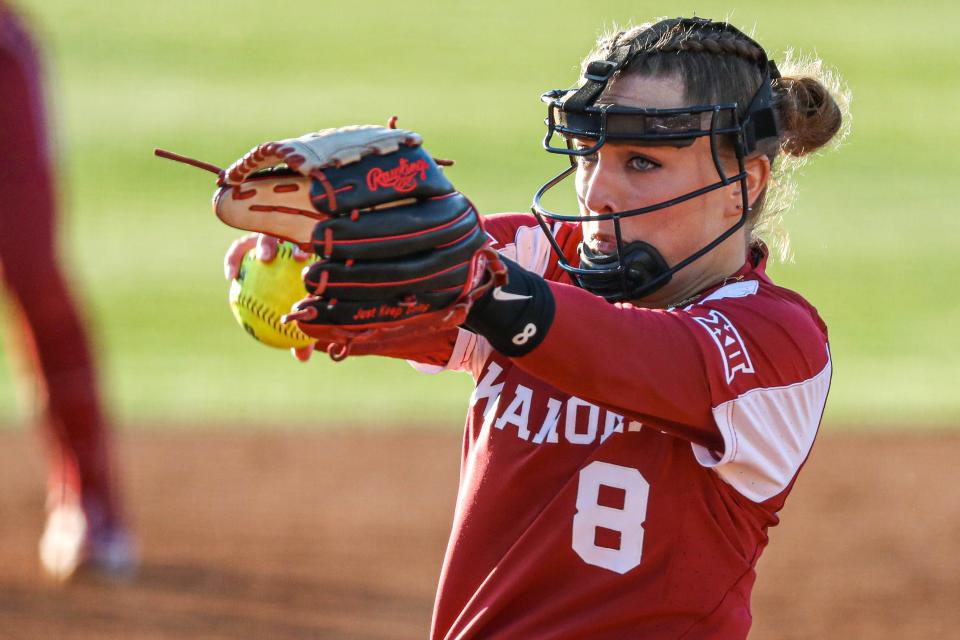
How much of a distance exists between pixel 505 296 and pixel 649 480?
45cm

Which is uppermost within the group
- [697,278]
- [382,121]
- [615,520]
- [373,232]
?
[373,232]

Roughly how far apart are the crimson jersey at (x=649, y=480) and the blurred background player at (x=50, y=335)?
11.1ft

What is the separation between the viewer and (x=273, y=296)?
2471mm

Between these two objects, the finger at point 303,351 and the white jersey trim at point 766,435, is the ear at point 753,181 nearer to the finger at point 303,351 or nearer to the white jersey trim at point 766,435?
the white jersey trim at point 766,435

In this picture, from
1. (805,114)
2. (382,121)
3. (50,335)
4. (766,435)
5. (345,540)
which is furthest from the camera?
(382,121)

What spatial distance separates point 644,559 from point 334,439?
4.84 metres

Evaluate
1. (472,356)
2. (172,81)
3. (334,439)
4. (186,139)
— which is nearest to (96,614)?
(334,439)

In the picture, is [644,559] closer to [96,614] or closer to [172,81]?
[96,614]

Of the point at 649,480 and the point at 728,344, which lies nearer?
the point at 728,344

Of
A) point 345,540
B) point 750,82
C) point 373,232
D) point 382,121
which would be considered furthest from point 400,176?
point 382,121

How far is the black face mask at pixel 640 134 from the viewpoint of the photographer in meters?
2.16

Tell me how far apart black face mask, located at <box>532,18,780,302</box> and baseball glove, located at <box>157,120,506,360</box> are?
366 mm

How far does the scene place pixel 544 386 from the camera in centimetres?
223

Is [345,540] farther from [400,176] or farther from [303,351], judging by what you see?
[400,176]
